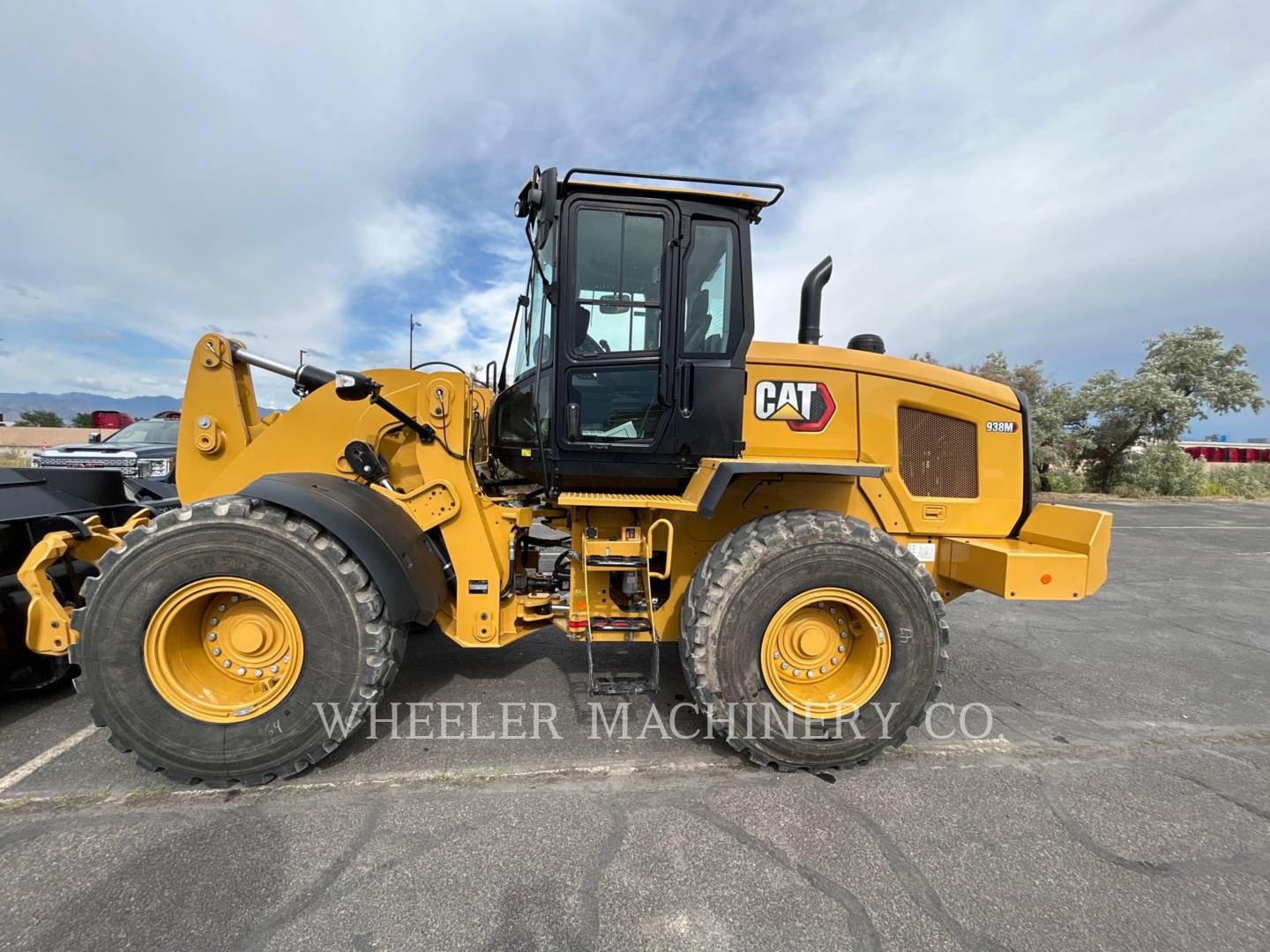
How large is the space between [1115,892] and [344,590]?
3085 mm

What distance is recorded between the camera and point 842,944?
72.9 inches

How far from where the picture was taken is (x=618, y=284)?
9.70 feet

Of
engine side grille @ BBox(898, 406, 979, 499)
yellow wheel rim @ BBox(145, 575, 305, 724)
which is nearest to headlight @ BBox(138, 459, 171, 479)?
yellow wheel rim @ BBox(145, 575, 305, 724)

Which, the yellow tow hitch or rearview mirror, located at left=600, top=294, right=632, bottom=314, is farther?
rearview mirror, located at left=600, top=294, right=632, bottom=314

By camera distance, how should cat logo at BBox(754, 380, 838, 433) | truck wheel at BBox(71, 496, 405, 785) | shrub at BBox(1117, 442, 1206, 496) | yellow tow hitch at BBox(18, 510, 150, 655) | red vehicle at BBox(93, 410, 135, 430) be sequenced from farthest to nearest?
1. shrub at BBox(1117, 442, 1206, 496)
2. red vehicle at BBox(93, 410, 135, 430)
3. cat logo at BBox(754, 380, 838, 433)
4. yellow tow hitch at BBox(18, 510, 150, 655)
5. truck wheel at BBox(71, 496, 405, 785)

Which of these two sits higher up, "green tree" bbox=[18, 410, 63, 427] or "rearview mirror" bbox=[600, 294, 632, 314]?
"green tree" bbox=[18, 410, 63, 427]

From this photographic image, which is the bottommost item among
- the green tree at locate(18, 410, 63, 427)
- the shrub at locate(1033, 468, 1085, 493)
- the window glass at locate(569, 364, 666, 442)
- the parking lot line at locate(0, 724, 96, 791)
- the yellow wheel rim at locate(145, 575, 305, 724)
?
the parking lot line at locate(0, 724, 96, 791)

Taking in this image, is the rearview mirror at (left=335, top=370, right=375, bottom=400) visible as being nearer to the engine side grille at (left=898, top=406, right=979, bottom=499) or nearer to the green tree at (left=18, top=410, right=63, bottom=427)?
the engine side grille at (left=898, top=406, right=979, bottom=499)

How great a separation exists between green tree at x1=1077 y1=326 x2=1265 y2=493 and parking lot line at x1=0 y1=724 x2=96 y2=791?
1004 inches

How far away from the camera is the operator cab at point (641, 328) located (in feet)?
9.56

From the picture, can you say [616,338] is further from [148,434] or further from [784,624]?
[148,434]

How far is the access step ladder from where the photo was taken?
2842mm

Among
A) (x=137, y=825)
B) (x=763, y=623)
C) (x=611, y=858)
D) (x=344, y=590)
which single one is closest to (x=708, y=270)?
(x=763, y=623)

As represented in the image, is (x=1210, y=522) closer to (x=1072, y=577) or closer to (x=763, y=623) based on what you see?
(x=1072, y=577)
